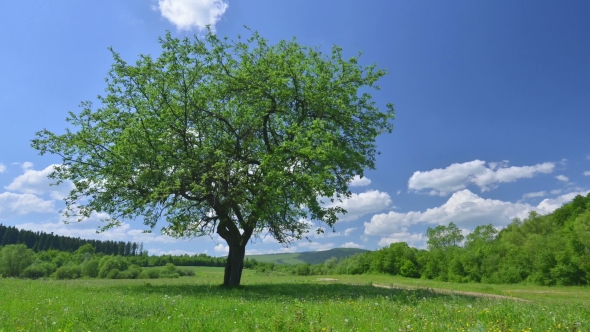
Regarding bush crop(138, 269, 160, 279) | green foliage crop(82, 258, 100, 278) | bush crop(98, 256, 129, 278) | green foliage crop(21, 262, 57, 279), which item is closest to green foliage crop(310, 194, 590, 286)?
bush crop(138, 269, 160, 279)

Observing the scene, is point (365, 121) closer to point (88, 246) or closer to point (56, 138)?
point (56, 138)

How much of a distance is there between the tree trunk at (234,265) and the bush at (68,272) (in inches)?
1746

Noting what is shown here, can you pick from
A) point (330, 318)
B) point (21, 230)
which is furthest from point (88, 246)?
point (330, 318)

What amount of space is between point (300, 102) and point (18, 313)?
692 inches

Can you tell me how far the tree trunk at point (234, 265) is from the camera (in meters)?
23.6

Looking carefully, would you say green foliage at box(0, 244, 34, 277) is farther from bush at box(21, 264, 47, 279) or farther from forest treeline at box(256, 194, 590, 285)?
forest treeline at box(256, 194, 590, 285)

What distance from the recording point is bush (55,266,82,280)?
55.4 meters

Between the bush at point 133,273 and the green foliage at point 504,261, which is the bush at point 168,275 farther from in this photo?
the green foliage at point 504,261

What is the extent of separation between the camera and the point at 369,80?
25000 millimetres

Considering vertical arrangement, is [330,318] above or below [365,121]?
below

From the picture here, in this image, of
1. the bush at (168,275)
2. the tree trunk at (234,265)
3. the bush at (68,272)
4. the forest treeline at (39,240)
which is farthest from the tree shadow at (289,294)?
the forest treeline at (39,240)

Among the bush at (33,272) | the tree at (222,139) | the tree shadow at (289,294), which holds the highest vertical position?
the tree at (222,139)

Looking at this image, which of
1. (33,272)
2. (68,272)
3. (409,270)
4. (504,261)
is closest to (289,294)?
(504,261)

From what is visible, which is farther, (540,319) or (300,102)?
(300,102)
